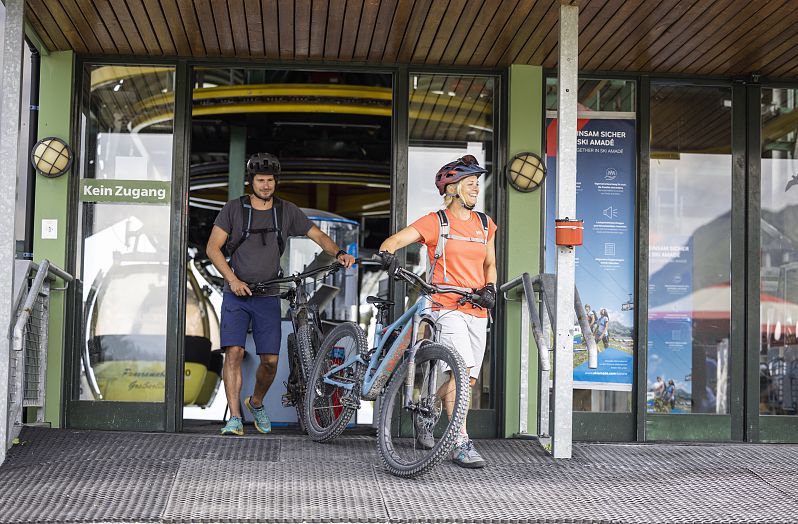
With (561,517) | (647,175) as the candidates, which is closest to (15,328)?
(561,517)

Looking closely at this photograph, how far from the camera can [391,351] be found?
218 inches

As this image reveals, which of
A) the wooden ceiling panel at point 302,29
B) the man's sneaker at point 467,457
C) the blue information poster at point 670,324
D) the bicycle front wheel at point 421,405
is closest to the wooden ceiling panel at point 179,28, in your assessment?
the wooden ceiling panel at point 302,29

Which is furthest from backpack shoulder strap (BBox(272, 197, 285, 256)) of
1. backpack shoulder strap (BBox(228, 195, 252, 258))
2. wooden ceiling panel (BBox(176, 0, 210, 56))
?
wooden ceiling panel (BBox(176, 0, 210, 56))

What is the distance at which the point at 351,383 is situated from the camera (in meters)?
5.96

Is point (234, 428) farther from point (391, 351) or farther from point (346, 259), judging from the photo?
point (391, 351)

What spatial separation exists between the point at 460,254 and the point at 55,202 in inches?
111

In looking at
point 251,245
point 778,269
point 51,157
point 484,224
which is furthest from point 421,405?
point 778,269

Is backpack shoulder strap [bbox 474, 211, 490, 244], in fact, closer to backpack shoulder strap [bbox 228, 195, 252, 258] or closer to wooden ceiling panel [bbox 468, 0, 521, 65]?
wooden ceiling panel [bbox 468, 0, 521, 65]

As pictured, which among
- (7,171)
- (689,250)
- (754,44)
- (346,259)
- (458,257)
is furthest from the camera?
(689,250)

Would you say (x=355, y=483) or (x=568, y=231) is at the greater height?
(x=568, y=231)

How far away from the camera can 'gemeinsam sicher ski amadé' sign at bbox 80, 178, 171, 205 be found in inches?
275

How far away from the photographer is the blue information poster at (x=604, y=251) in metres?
7.13

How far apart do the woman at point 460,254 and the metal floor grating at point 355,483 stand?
56 centimetres

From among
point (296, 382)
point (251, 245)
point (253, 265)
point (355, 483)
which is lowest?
point (355, 483)
